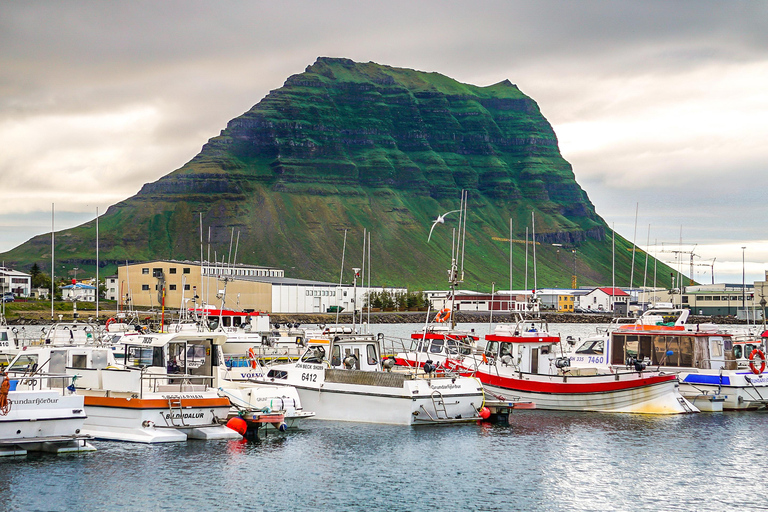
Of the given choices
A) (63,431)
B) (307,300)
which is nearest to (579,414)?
(63,431)

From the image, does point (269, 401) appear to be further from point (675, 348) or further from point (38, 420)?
point (675, 348)

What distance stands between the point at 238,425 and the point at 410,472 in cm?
688

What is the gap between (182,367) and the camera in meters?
33.5

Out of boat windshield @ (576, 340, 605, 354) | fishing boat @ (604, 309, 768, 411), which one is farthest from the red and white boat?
boat windshield @ (576, 340, 605, 354)

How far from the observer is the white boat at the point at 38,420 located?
26.8 meters

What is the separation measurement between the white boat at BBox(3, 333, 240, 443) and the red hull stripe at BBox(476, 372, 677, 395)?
46.7 feet

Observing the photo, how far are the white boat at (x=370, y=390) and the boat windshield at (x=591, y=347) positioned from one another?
11500mm

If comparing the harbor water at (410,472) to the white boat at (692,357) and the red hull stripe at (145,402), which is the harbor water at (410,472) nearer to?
the red hull stripe at (145,402)

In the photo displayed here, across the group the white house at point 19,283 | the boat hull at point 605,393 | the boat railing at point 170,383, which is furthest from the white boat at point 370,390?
the white house at point 19,283

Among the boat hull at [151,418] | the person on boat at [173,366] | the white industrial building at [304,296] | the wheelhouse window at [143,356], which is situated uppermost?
the white industrial building at [304,296]

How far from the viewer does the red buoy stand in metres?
31.9

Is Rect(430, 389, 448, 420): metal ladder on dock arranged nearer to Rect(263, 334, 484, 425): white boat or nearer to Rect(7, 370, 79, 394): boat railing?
Rect(263, 334, 484, 425): white boat

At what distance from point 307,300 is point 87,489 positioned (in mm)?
154830

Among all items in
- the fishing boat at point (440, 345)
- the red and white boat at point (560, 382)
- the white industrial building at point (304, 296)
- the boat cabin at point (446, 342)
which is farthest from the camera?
the white industrial building at point (304, 296)
